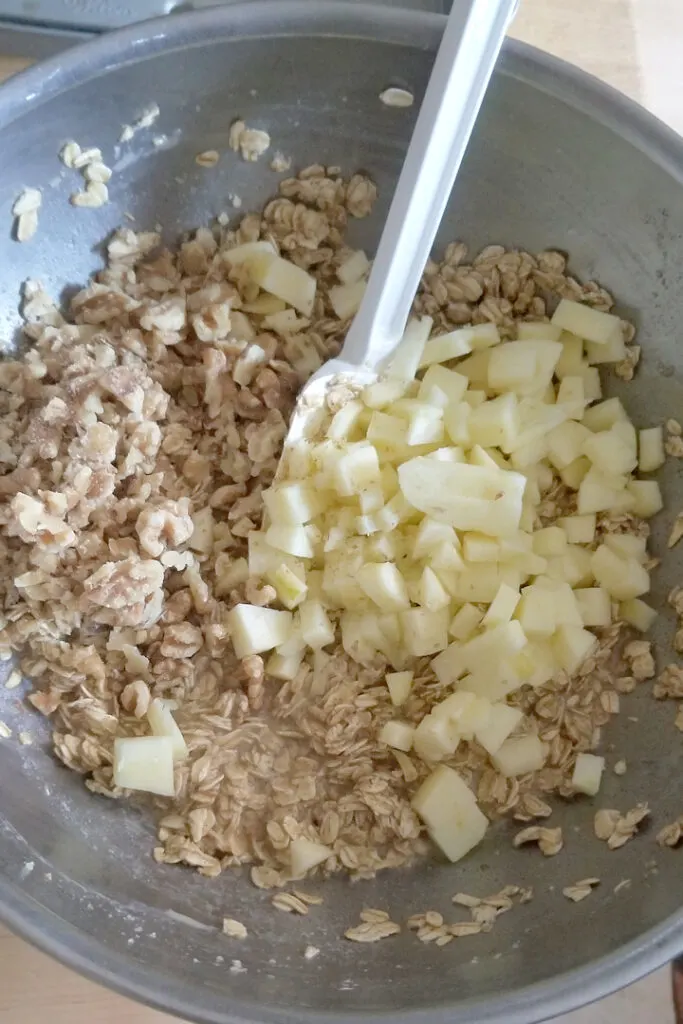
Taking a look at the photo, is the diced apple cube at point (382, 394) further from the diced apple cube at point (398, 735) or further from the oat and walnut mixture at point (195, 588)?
the diced apple cube at point (398, 735)

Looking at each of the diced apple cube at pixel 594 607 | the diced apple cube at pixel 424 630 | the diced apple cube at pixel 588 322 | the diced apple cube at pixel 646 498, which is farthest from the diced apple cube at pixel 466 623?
the diced apple cube at pixel 588 322

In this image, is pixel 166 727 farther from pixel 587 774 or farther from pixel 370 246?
pixel 370 246

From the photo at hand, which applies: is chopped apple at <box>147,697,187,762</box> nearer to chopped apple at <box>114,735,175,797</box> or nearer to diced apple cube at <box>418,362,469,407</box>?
chopped apple at <box>114,735,175,797</box>

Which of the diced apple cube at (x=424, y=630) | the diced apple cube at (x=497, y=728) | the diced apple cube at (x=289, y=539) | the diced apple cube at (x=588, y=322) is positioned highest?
the diced apple cube at (x=588, y=322)

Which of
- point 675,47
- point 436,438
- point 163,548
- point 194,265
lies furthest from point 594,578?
point 675,47

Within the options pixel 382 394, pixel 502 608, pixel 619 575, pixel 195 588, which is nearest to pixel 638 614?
pixel 619 575

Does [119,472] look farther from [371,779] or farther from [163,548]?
[371,779]

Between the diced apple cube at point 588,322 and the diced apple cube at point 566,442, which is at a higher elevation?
the diced apple cube at point 588,322

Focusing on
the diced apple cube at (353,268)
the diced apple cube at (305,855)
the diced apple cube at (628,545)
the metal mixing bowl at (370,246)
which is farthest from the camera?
the diced apple cube at (353,268)

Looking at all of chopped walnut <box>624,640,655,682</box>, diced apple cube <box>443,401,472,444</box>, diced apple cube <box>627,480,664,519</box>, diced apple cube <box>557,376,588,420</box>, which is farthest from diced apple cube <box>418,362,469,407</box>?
chopped walnut <box>624,640,655,682</box>
